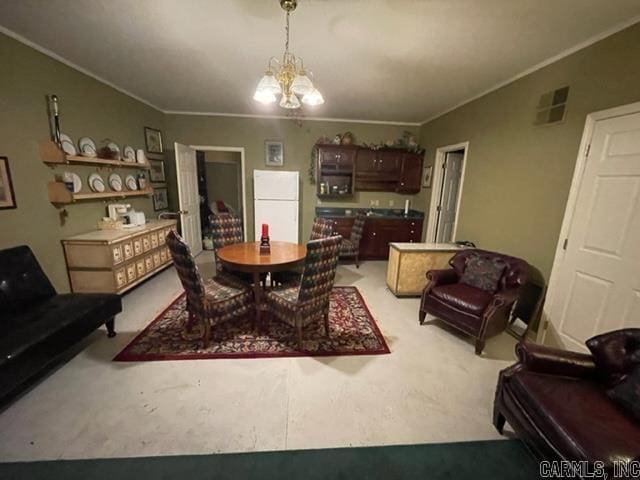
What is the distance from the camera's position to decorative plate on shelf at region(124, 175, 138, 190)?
361 cm

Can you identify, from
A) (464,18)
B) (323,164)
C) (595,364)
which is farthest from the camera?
(323,164)

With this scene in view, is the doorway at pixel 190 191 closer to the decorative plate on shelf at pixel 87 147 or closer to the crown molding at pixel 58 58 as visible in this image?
the crown molding at pixel 58 58

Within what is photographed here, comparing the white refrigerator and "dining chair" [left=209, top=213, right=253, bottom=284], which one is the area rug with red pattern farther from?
the white refrigerator

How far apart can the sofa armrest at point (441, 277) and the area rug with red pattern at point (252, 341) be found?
77 centimetres

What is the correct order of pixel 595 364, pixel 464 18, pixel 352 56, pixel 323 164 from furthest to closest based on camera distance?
pixel 323 164, pixel 352 56, pixel 464 18, pixel 595 364

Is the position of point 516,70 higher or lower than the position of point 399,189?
higher

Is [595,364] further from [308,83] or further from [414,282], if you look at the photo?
[308,83]

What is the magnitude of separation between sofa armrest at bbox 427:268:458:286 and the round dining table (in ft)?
4.47

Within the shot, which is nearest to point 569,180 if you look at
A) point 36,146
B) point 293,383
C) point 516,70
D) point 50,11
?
point 516,70

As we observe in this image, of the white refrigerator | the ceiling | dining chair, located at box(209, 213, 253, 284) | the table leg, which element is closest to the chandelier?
the ceiling

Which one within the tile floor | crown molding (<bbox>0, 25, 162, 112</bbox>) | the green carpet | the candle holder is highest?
crown molding (<bbox>0, 25, 162, 112</bbox>)

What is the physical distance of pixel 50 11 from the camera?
1894 mm

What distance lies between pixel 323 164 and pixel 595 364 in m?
4.36

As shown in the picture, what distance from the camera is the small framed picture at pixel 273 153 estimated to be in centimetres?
497
